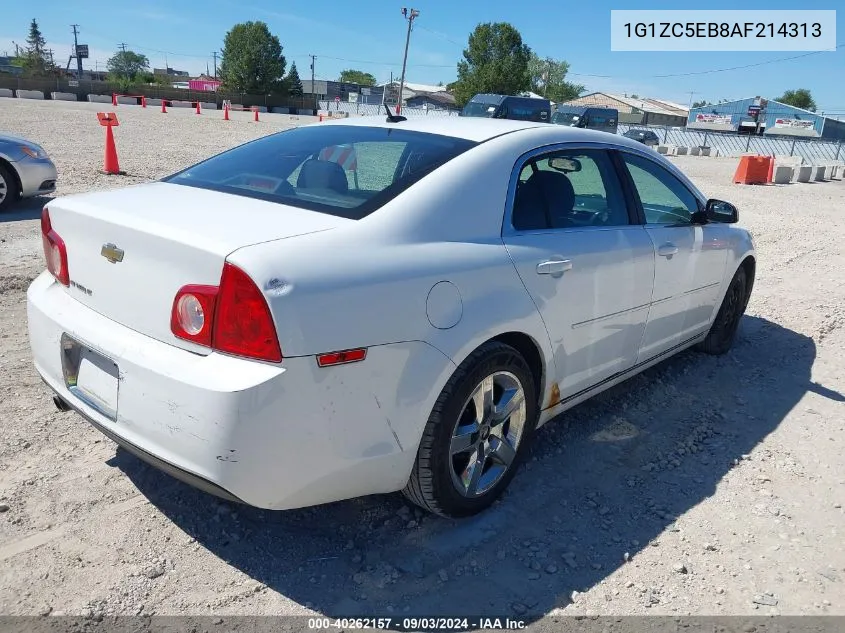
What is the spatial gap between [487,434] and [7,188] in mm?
7383

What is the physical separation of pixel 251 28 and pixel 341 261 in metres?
98.0

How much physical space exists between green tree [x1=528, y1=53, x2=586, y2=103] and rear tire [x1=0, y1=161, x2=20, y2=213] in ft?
352

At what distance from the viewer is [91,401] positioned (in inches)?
94.3

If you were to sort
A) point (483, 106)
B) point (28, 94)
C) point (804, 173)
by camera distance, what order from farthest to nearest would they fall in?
1. point (28, 94)
2. point (483, 106)
3. point (804, 173)

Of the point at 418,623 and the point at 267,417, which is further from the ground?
the point at 267,417

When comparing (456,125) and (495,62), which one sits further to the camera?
(495,62)

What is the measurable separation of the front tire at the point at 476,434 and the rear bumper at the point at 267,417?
4.4 inches

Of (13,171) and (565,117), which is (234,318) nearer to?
(13,171)

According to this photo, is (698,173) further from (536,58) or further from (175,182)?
(536,58)

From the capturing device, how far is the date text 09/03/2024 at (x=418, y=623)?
87.7 inches

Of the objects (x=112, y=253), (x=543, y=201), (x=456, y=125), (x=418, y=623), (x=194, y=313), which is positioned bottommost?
(x=418, y=623)

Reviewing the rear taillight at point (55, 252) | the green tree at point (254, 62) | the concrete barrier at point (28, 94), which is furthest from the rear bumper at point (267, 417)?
the green tree at point (254, 62)

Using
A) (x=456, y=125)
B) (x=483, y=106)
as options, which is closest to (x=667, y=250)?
(x=456, y=125)

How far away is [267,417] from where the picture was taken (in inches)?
79.6
